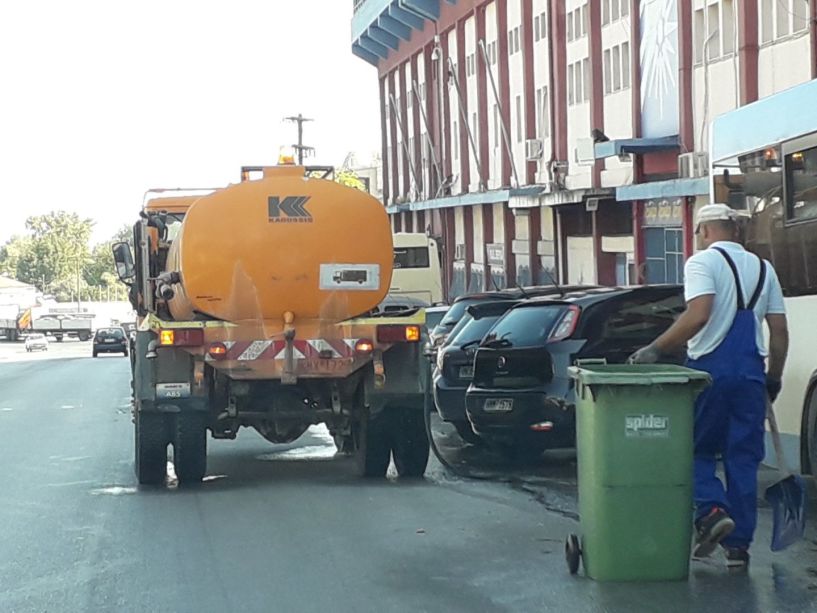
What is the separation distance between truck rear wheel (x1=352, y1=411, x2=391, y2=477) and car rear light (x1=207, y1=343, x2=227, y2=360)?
1.46 m

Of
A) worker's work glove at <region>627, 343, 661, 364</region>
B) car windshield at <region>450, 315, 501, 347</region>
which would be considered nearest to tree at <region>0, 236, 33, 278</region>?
car windshield at <region>450, 315, 501, 347</region>

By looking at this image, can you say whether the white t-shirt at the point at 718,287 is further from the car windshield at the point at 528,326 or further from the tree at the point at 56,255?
the tree at the point at 56,255

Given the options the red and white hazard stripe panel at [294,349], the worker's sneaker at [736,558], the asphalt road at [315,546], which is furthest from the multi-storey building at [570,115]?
the worker's sneaker at [736,558]

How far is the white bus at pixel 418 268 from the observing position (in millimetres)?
39625

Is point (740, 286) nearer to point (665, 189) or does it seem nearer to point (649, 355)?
point (649, 355)

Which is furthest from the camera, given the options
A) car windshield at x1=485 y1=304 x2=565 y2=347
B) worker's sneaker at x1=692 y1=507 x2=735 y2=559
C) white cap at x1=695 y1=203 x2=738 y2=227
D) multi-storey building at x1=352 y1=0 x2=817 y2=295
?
multi-storey building at x1=352 y1=0 x2=817 y2=295

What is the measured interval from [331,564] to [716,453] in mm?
2333

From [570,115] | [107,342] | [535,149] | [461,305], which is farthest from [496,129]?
[107,342]

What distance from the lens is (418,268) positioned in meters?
39.8

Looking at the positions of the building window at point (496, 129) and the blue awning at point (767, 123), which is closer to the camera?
the blue awning at point (767, 123)

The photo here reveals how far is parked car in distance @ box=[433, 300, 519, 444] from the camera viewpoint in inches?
587

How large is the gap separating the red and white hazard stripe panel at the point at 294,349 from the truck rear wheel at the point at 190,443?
0.70 metres

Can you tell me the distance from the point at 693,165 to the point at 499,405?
1547cm

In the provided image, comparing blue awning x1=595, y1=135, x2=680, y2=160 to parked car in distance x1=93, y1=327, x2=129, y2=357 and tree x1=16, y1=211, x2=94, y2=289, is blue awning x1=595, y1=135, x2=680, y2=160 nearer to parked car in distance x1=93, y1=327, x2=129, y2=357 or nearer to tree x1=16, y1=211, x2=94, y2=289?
parked car in distance x1=93, y1=327, x2=129, y2=357
